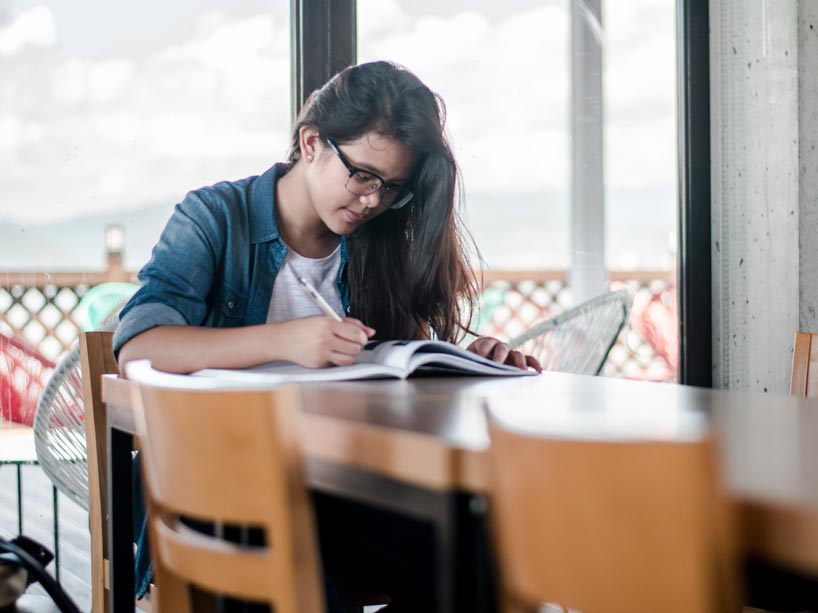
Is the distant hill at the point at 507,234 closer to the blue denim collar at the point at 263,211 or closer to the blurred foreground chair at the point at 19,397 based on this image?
the blurred foreground chair at the point at 19,397

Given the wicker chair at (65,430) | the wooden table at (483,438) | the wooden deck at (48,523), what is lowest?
the wooden deck at (48,523)

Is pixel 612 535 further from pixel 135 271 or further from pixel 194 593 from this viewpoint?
pixel 135 271

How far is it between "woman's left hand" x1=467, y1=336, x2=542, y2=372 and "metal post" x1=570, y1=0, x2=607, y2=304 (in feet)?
4.08

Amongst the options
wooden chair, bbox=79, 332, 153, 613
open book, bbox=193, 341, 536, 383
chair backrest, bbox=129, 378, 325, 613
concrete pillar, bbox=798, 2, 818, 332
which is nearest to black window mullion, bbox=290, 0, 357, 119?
wooden chair, bbox=79, 332, 153, 613

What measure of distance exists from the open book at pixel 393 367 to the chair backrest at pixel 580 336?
0.77 metres

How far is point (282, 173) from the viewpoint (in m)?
1.80

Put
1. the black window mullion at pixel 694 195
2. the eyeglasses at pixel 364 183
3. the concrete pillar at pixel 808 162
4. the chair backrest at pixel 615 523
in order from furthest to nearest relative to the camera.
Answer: the black window mullion at pixel 694 195 → the concrete pillar at pixel 808 162 → the eyeglasses at pixel 364 183 → the chair backrest at pixel 615 523

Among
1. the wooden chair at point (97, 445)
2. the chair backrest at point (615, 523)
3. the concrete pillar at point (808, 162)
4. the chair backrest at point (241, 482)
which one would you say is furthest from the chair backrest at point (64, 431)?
the concrete pillar at point (808, 162)

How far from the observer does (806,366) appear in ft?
5.15

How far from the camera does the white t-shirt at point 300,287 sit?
1.71m

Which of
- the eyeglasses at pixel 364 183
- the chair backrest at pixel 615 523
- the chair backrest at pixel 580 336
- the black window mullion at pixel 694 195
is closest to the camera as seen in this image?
the chair backrest at pixel 615 523

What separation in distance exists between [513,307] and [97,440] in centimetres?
139

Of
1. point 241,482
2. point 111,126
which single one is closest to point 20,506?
point 111,126

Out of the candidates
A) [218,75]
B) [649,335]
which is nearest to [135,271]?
[218,75]
